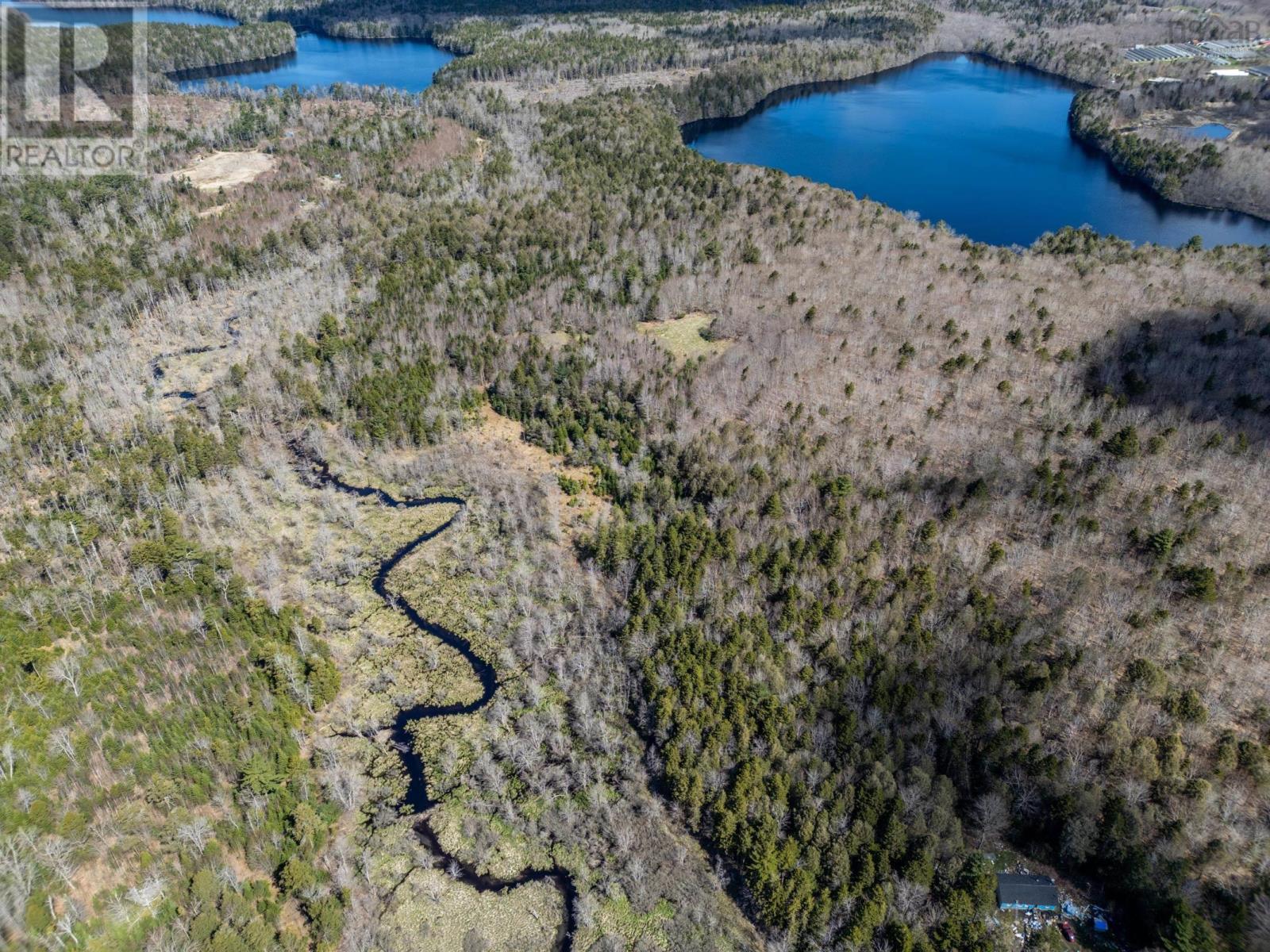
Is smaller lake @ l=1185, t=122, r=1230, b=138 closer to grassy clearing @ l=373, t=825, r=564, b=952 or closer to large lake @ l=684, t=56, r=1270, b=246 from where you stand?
large lake @ l=684, t=56, r=1270, b=246

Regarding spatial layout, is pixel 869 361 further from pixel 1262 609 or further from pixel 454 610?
pixel 454 610

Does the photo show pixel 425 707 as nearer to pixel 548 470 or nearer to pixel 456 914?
pixel 456 914

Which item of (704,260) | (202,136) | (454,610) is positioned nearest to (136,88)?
(202,136)

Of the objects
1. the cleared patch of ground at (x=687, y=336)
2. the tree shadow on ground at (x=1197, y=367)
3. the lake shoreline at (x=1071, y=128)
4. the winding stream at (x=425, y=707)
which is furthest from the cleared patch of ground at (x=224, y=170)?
the tree shadow on ground at (x=1197, y=367)

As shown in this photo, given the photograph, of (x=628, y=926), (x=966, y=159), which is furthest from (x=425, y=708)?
(x=966, y=159)

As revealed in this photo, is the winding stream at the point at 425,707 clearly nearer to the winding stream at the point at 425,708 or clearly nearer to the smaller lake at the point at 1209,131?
the winding stream at the point at 425,708
